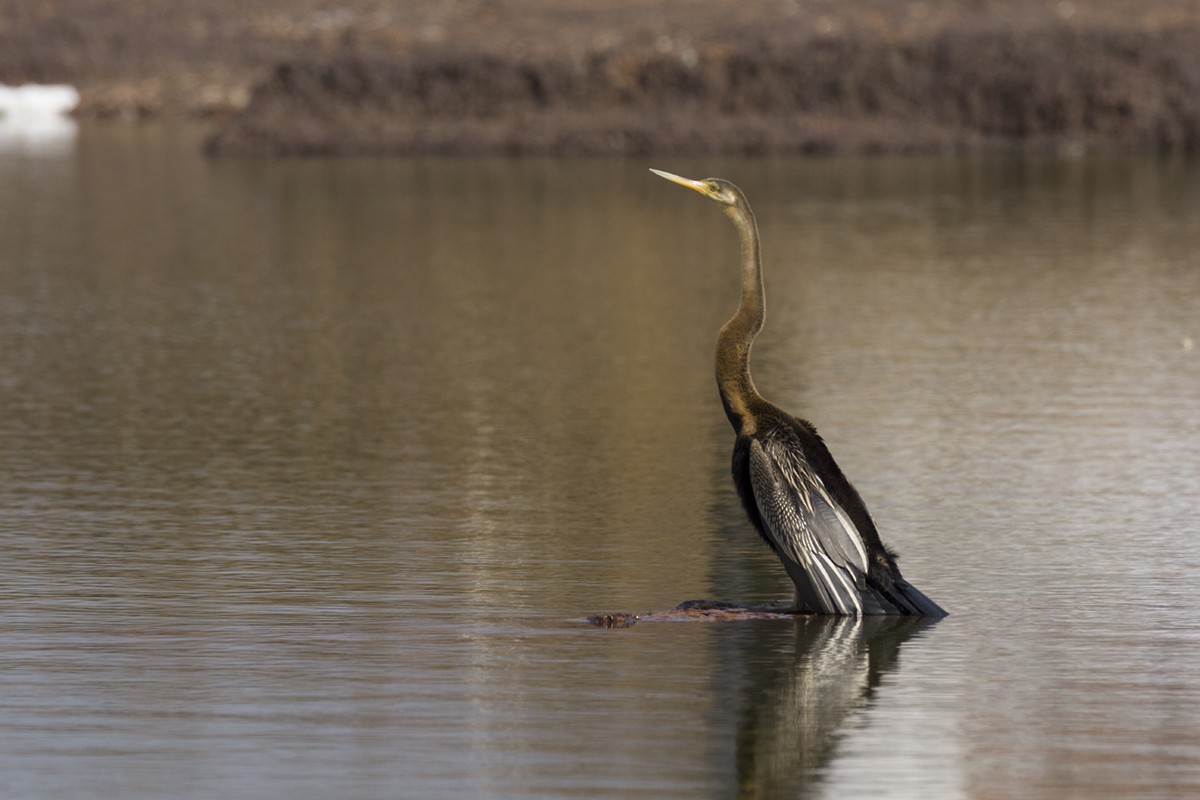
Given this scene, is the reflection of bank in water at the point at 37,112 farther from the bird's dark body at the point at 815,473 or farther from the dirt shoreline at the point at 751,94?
the bird's dark body at the point at 815,473

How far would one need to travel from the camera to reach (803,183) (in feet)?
97.3

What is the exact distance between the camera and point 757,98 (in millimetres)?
39562

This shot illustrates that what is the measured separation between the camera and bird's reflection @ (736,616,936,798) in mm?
6453

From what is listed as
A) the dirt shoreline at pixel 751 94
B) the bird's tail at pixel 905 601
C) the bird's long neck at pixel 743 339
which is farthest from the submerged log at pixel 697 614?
the dirt shoreline at pixel 751 94

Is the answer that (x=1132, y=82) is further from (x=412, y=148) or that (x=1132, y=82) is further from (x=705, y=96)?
(x=412, y=148)

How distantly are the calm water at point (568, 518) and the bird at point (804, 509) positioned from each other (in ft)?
0.38

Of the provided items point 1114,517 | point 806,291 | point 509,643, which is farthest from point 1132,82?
point 509,643

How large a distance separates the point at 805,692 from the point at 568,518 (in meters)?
2.99

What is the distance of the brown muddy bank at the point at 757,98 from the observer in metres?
37.3

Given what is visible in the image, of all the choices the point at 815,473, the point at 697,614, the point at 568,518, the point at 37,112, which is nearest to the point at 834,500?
the point at 815,473

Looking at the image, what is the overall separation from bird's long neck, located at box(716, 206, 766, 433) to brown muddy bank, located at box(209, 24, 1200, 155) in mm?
28315

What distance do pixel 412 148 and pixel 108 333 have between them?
69.9 feet

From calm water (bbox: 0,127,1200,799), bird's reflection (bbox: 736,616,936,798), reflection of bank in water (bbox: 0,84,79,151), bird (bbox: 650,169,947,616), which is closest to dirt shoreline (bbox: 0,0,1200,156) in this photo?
reflection of bank in water (bbox: 0,84,79,151)

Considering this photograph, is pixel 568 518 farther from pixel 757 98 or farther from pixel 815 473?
pixel 757 98
